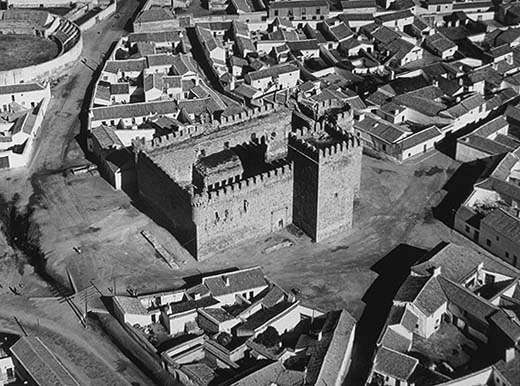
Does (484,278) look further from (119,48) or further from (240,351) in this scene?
(119,48)

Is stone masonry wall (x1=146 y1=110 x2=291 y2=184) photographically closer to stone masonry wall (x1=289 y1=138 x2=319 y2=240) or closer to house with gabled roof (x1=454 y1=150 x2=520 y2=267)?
stone masonry wall (x1=289 y1=138 x2=319 y2=240)

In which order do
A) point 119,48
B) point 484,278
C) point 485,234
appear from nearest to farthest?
1. point 484,278
2. point 485,234
3. point 119,48

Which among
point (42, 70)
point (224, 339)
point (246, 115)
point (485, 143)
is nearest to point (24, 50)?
point (42, 70)

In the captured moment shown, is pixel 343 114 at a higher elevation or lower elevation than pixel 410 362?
higher

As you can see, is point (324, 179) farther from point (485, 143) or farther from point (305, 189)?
point (485, 143)

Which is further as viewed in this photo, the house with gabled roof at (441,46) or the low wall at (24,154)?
the house with gabled roof at (441,46)

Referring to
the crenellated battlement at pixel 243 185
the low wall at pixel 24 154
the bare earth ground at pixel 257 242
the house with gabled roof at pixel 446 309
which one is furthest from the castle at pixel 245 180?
the low wall at pixel 24 154

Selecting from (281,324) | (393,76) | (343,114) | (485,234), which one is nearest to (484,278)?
(485,234)

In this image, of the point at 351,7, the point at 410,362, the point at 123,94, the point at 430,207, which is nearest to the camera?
the point at 410,362

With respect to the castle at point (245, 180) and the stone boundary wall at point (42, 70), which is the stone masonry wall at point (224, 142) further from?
the stone boundary wall at point (42, 70)
